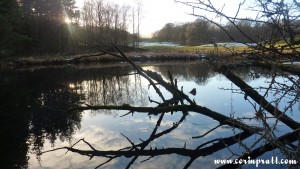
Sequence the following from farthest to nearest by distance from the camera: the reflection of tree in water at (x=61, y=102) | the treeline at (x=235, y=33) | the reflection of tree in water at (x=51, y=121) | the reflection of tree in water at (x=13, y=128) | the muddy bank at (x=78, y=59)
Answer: the muddy bank at (x=78, y=59), the reflection of tree in water at (x=61, y=102), the reflection of tree in water at (x=51, y=121), the reflection of tree in water at (x=13, y=128), the treeline at (x=235, y=33)

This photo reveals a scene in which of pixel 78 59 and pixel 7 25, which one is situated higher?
pixel 7 25

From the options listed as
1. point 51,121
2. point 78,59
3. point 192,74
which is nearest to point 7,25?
point 78,59

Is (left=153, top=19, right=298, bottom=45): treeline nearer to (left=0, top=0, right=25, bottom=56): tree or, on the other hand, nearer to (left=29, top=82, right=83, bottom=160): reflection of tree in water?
(left=29, top=82, right=83, bottom=160): reflection of tree in water

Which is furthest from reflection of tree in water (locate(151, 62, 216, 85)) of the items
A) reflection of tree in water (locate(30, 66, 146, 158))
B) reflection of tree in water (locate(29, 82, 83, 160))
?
reflection of tree in water (locate(29, 82, 83, 160))

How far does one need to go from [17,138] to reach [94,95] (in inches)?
236

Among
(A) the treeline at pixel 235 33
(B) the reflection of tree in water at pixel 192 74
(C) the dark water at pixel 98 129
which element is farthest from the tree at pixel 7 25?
(A) the treeline at pixel 235 33

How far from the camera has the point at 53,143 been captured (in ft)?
22.3

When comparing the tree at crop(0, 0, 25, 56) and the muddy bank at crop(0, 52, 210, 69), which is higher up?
the tree at crop(0, 0, 25, 56)

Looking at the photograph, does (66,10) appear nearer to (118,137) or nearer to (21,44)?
(21,44)

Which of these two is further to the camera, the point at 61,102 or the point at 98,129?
the point at 61,102

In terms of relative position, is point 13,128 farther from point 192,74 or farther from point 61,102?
point 192,74

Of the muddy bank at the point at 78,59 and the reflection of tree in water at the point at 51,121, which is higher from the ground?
the muddy bank at the point at 78,59

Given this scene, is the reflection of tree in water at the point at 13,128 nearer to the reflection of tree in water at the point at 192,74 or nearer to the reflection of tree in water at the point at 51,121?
the reflection of tree in water at the point at 51,121

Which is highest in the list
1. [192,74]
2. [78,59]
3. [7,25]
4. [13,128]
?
[7,25]
